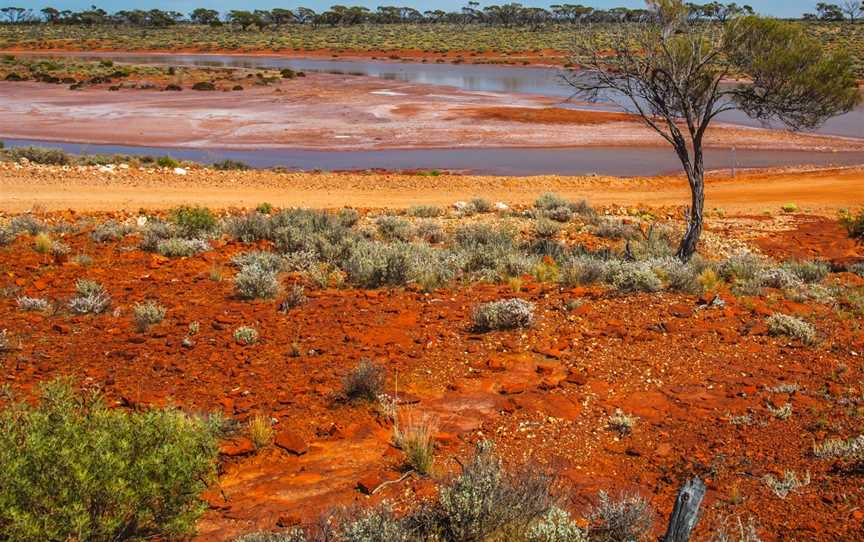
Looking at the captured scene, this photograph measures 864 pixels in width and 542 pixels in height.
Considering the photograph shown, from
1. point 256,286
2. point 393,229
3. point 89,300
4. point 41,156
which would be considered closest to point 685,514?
point 256,286

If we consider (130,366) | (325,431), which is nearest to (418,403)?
(325,431)

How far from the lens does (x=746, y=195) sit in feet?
66.6

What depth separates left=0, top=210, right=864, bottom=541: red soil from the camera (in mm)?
4809

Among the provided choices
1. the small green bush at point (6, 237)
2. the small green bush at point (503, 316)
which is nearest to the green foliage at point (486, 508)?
the small green bush at point (503, 316)

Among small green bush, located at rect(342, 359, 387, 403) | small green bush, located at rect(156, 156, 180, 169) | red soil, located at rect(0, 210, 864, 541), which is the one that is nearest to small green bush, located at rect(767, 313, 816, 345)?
red soil, located at rect(0, 210, 864, 541)

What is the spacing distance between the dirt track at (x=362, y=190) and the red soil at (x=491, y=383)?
8195 millimetres

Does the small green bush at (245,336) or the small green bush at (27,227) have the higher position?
the small green bush at (27,227)

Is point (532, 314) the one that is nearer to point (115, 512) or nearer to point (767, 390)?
point (767, 390)

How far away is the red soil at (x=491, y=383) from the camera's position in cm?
481

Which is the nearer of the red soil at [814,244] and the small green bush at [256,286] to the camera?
the small green bush at [256,286]

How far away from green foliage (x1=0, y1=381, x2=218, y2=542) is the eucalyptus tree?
836 centimetres

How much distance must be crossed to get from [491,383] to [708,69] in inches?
295

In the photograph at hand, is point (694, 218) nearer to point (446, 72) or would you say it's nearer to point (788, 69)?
point (788, 69)

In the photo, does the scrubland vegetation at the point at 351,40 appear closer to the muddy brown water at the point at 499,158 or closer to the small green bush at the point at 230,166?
A: the muddy brown water at the point at 499,158
